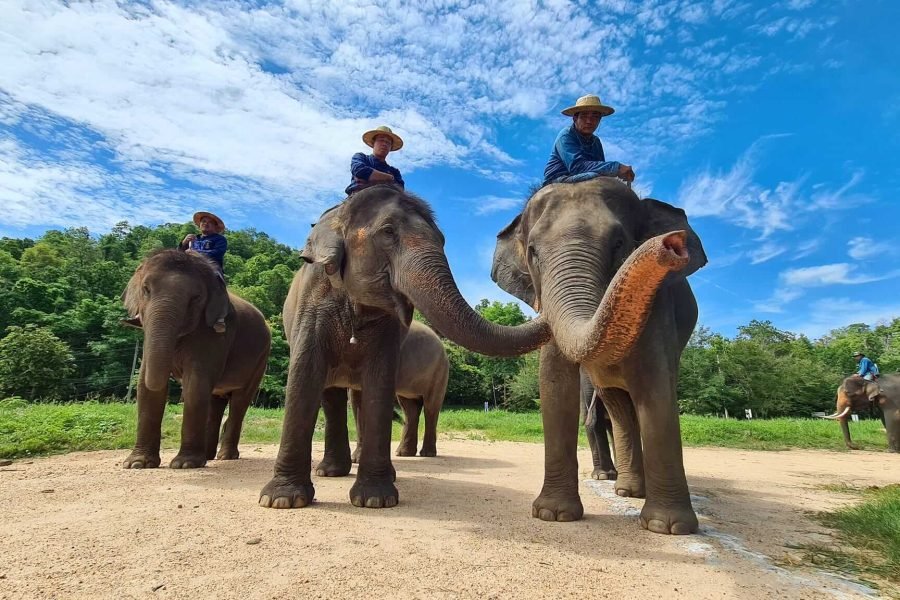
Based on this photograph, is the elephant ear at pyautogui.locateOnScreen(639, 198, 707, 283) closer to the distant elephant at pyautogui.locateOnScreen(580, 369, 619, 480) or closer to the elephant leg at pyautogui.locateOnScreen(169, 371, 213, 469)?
the distant elephant at pyautogui.locateOnScreen(580, 369, 619, 480)

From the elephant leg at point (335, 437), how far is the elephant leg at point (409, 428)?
356 centimetres

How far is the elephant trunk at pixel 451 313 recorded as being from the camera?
425 centimetres

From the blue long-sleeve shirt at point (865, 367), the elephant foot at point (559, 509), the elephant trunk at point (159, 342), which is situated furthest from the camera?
the blue long-sleeve shirt at point (865, 367)

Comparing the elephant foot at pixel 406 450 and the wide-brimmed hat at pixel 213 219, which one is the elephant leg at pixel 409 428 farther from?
the wide-brimmed hat at pixel 213 219

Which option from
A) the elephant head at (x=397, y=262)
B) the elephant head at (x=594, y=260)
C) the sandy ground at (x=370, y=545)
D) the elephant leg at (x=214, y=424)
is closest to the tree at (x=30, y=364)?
the elephant leg at (x=214, y=424)

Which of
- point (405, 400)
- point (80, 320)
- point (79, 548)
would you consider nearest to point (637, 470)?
point (79, 548)

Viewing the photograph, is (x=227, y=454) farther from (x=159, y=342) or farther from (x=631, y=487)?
(x=631, y=487)

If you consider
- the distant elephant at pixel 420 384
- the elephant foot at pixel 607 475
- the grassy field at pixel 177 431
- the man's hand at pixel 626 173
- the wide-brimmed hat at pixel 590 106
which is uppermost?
the wide-brimmed hat at pixel 590 106

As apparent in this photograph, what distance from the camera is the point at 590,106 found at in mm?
5961

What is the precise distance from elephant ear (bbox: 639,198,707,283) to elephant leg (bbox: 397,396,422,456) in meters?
7.00

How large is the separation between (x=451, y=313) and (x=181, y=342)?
5297 millimetres

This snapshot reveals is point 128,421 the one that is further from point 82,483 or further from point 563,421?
point 563,421

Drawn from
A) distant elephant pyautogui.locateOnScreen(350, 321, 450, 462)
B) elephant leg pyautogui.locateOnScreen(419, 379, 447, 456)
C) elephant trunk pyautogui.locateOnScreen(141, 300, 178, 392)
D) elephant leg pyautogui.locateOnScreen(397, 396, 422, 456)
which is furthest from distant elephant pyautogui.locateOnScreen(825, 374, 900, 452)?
elephant trunk pyautogui.locateOnScreen(141, 300, 178, 392)

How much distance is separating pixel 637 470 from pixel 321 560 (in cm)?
425
